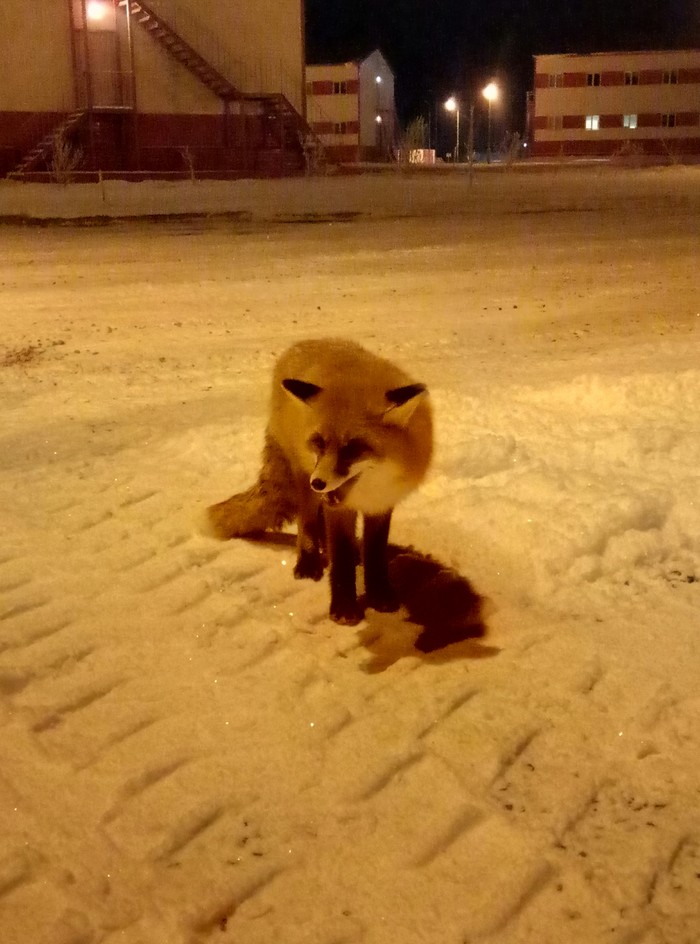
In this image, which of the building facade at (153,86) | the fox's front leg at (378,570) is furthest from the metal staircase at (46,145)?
the fox's front leg at (378,570)

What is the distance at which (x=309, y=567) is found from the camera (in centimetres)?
520

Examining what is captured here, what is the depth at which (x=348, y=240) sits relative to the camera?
61.5 ft

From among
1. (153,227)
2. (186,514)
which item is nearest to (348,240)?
(153,227)

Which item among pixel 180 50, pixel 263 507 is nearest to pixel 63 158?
pixel 180 50

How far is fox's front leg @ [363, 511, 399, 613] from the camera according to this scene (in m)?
4.79

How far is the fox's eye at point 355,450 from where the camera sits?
4.05 meters

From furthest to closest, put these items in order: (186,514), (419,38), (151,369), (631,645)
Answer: (419,38) → (151,369) → (186,514) → (631,645)

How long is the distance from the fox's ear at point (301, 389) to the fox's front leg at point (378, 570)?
0.84m

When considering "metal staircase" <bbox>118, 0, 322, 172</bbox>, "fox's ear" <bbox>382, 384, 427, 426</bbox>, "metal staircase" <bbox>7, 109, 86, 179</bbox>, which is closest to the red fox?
"fox's ear" <bbox>382, 384, 427, 426</bbox>

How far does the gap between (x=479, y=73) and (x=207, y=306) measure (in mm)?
93556

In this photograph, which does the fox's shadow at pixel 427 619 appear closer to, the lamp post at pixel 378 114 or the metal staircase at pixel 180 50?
the metal staircase at pixel 180 50

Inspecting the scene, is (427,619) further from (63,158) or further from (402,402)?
(63,158)

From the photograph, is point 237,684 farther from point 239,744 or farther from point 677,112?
point 677,112

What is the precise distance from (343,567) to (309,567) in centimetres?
54
